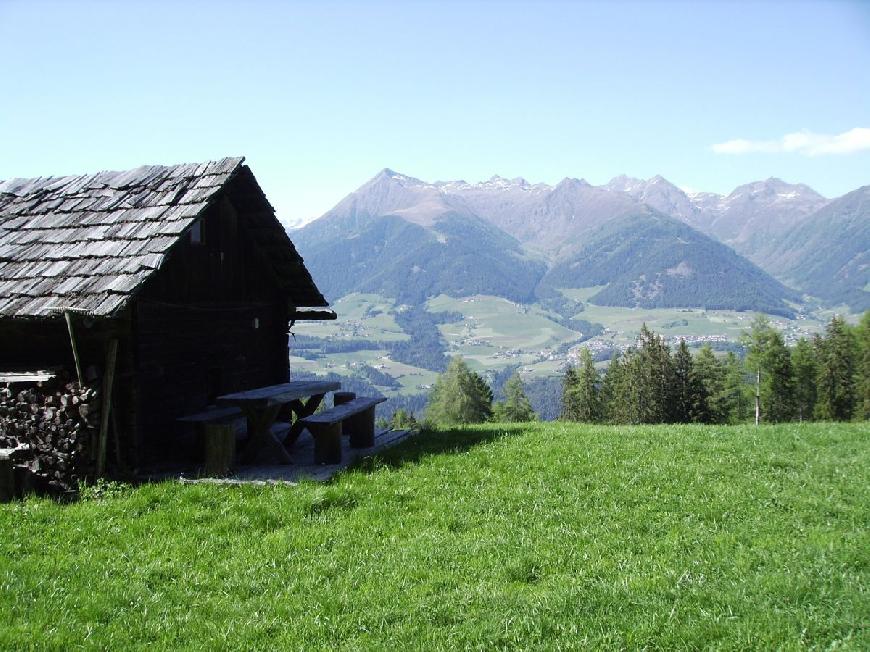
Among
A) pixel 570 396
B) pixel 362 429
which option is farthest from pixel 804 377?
pixel 362 429

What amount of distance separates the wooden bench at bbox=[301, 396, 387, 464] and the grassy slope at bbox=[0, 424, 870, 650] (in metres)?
1.13

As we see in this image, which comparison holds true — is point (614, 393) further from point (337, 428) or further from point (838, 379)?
point (337, 428)

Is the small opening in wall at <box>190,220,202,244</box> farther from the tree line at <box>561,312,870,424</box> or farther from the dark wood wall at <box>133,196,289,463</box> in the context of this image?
the tree line at <box>561,312,870,424</box>

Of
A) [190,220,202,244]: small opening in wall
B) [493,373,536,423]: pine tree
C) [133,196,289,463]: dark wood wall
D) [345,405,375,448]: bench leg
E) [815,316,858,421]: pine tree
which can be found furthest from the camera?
[493,373,536,423]: pine tree

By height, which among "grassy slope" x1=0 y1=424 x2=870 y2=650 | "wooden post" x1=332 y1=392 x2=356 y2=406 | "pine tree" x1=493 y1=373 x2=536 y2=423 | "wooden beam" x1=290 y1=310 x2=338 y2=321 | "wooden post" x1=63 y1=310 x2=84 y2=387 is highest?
"wooden beam" x1=290 y1=310 x2=338 y2=321

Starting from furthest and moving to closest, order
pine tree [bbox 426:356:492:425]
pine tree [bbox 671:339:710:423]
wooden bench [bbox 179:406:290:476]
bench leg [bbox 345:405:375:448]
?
pine tree [bbox 426:356:492:425] < pine tree [bbox 671:339:710:423] < bench leg [bbox 345:405:375:448] < wooden bench [bbox 179:406:290:476]

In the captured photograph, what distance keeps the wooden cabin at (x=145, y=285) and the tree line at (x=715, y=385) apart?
40.8m

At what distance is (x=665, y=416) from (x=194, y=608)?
201ft

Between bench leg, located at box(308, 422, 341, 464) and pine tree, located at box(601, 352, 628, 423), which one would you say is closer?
Answer: bench leg, located at box(308, 422, 341, 464)

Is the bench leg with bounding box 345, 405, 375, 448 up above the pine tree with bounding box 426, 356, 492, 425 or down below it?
above

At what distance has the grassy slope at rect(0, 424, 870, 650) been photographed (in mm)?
5812

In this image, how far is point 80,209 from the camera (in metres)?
13.1

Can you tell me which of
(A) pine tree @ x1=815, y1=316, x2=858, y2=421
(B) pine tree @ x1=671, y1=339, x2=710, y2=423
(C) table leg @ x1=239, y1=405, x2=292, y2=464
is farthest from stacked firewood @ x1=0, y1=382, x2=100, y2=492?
(A) pine tree @ x1=815, y1=316, x2=858, y2=421

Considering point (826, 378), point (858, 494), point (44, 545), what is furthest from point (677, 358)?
point (44, 545)
